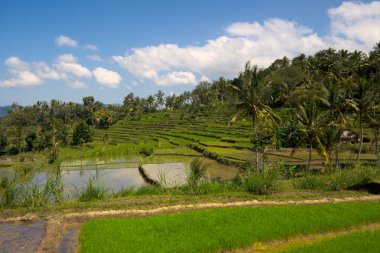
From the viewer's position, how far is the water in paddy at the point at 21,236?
8.91 meters

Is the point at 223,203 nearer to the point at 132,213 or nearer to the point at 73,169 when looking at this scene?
the point at 132,213

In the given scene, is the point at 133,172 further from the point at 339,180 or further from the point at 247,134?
the point at 339,180

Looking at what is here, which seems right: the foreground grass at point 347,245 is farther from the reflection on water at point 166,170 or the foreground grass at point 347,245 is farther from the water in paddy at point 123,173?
the reflection on water at point 166,170

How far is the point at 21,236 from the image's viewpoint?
976 cm

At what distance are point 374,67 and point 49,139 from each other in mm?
52791

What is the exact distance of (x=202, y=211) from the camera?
11242mm

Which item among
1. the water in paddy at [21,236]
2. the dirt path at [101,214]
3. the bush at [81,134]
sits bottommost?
the water in paddy at [21,236]

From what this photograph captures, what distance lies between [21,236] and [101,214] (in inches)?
97.0

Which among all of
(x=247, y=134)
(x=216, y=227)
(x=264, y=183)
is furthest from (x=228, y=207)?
(x=247, y=134)

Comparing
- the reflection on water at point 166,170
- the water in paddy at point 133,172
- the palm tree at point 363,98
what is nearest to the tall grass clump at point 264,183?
the water in paddy at point 133,172

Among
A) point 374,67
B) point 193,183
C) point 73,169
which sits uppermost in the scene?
point 374,67

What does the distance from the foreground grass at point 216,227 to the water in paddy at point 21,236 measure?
126 cm

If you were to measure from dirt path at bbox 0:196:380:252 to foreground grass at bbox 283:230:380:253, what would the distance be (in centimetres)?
392

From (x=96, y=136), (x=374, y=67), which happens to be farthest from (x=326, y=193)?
(x=96, y=136)
